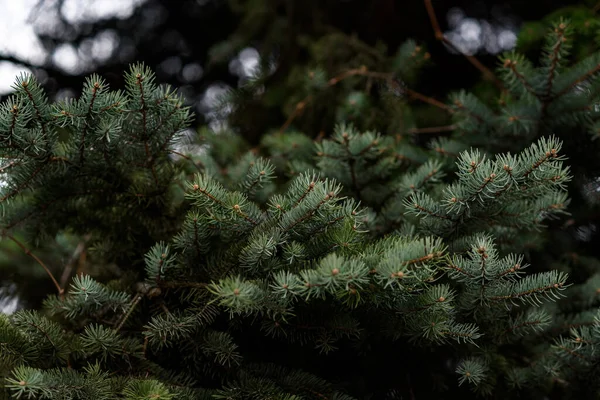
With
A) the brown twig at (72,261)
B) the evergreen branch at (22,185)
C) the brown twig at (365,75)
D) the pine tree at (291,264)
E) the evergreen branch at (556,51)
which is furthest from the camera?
the brown twig at (365,75)

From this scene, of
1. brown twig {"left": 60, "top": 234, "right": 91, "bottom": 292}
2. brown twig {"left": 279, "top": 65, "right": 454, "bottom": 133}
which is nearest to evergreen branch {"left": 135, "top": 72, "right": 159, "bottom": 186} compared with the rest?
brown twig {"left": 60, "top": 234, "right": 91, "bottom": 292}

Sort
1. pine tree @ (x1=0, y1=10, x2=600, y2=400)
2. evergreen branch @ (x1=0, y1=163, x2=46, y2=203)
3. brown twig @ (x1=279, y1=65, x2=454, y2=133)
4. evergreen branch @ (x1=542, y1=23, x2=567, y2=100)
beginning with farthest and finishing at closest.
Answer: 1. brown twig @ (x1=279, y1=65, x2=454, y2=133)
2. evergreen branch @ (x1=542, y1=23, x2=567, y2=100)
3. evergreen branch @ (x1=0, y1=163, x2=46, y2=203)
4. pine tree @ (x1=0, y1=10, x2=600, y2=400)

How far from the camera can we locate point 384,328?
844 millimetres

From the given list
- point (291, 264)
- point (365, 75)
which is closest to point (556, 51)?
point (365, 75)

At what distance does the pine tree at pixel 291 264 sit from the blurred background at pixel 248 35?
0.74 m

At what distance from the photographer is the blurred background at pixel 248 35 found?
5.87ft

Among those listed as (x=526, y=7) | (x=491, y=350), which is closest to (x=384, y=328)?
(x=491, y=350)

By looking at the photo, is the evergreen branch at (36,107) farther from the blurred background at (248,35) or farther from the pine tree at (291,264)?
the blurred background at (248,35)

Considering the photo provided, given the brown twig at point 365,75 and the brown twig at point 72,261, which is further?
the brown twig at point 365,75

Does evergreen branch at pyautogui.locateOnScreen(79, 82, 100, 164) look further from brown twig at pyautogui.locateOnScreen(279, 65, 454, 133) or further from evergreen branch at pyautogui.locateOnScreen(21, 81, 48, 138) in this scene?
brown twig at pyautogui.locateOnScreen(279, 65, 454, 133)

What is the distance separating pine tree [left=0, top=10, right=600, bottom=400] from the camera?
0.74m

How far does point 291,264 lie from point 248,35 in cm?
Answer: 133

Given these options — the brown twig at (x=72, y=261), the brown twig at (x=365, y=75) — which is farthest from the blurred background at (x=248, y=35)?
the brown twig at (x=72, y=261)

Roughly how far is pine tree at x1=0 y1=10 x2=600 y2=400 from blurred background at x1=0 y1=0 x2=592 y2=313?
74 cm
